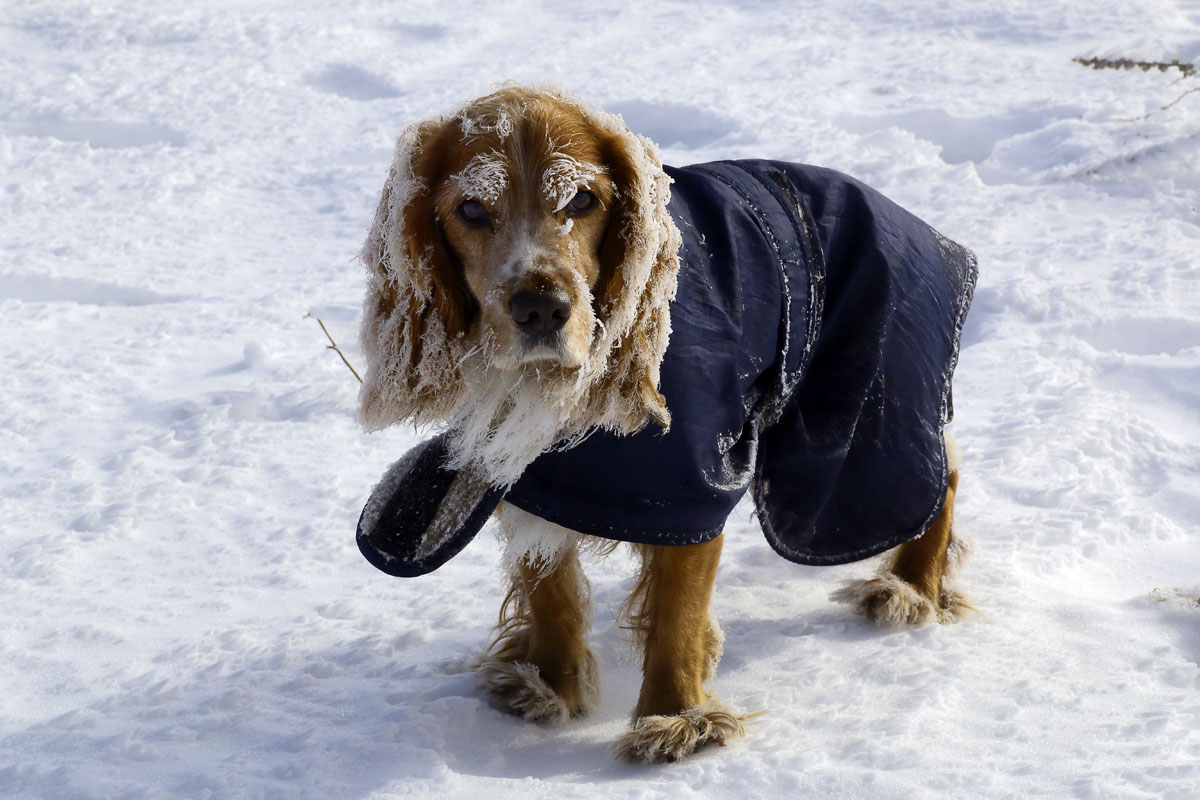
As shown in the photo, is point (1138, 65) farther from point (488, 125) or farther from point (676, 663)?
point (488, 125)

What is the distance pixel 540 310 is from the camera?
2.16 m

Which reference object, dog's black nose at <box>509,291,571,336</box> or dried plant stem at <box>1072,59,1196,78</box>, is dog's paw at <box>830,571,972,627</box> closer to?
dog's black nose at <box>509,291,571,336</box>

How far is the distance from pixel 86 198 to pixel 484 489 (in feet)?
16.4

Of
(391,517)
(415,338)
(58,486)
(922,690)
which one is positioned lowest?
(58,486)

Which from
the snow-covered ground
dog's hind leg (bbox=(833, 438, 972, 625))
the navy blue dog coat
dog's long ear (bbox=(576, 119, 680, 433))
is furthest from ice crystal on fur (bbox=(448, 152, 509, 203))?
dog's hind leg (bbox=(833, 438, 972, 625))

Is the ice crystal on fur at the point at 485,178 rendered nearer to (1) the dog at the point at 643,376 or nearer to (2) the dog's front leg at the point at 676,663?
(1) the dog at the point at 643,376

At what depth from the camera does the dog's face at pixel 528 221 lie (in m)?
2.18

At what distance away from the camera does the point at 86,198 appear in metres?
6.56

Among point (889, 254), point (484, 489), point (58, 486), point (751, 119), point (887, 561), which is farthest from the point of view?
point (751, 119)

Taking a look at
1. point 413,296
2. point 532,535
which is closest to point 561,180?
point 413,296

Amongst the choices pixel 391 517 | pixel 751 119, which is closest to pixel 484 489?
pixel 391 517

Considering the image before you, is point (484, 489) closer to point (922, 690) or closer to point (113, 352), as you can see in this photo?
point (922, 690)

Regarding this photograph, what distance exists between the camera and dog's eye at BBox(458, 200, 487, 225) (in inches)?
89.2

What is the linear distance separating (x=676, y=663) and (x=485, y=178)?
1.22m
